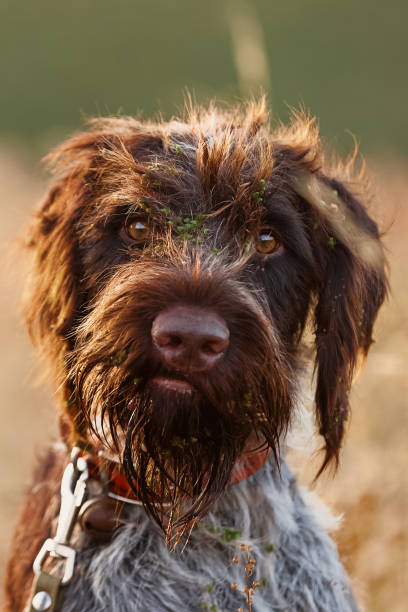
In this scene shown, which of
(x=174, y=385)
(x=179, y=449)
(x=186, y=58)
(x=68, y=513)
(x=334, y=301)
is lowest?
(x=68, y=513)

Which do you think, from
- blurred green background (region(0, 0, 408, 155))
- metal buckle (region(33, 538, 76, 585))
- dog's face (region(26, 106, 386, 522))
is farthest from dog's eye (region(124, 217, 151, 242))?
blurred green background (region(0, 0, 408, 155))

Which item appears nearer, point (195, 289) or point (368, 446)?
point (195, 289)

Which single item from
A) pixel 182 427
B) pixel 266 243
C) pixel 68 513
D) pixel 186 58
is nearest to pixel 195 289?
pixel 182 427

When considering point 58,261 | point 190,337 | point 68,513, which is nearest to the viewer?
point 190,337

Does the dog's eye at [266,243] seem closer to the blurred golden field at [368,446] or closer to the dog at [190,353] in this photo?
the dog at [190,353]

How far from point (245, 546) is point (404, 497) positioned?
83.9 inches

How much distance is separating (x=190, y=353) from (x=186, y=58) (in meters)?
15.1

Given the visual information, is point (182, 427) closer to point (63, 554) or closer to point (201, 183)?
point (63, 554)

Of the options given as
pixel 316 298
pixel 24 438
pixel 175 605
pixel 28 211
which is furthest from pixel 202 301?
pixel 24 438

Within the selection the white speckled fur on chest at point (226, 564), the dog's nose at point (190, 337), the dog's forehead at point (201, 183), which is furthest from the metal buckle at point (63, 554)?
the dog's forehead at point (201, 183)

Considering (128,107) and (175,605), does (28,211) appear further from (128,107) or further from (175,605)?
(128,107)

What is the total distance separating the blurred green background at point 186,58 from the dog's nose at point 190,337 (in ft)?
42.2

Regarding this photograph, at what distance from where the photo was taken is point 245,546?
106 inches

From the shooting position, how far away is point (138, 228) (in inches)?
108
